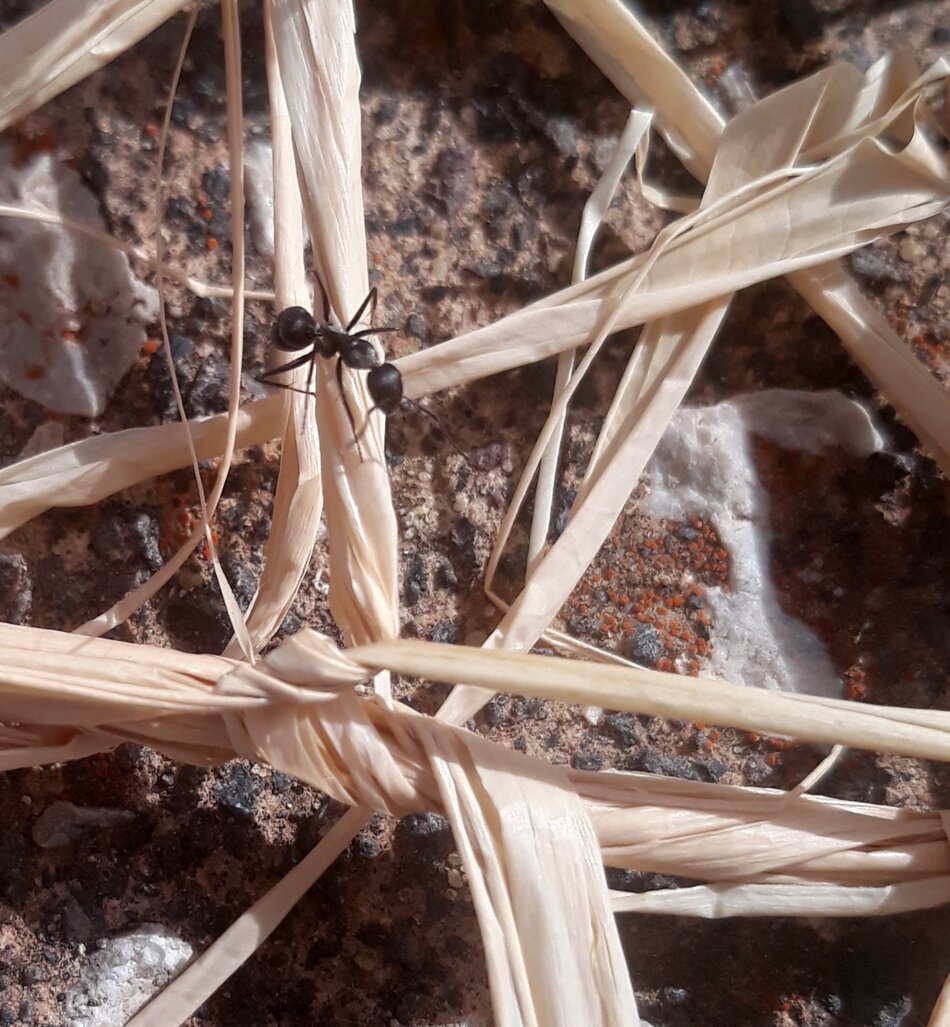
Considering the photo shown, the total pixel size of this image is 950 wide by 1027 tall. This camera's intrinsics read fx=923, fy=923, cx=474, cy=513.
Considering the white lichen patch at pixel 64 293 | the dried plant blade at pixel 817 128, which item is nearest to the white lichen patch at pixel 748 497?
the dried plant blade at pixel 817 128

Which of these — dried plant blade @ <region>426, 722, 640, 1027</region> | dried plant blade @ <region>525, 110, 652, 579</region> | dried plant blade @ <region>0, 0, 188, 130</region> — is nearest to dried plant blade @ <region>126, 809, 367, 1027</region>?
dried plant blade @ <region>426, 722, 640, 1027</region>

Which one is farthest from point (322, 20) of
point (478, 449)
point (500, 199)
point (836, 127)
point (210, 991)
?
point (210, 991)

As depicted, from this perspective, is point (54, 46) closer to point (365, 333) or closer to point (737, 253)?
point (365, 333)

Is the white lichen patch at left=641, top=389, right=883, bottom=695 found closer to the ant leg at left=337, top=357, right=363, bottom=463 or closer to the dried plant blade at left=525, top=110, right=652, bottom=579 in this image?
the dried plant blade at left=525, top=110, right=652, bottom=579

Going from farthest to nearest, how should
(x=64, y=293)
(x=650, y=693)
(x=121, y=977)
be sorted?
(x=64, y=293)
(x=121, y=977)
(x=650, y=693)

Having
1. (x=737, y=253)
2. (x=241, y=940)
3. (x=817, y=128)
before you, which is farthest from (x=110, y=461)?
(x=817, y=128)

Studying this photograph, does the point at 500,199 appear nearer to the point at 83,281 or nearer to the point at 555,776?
the point at 83,281
